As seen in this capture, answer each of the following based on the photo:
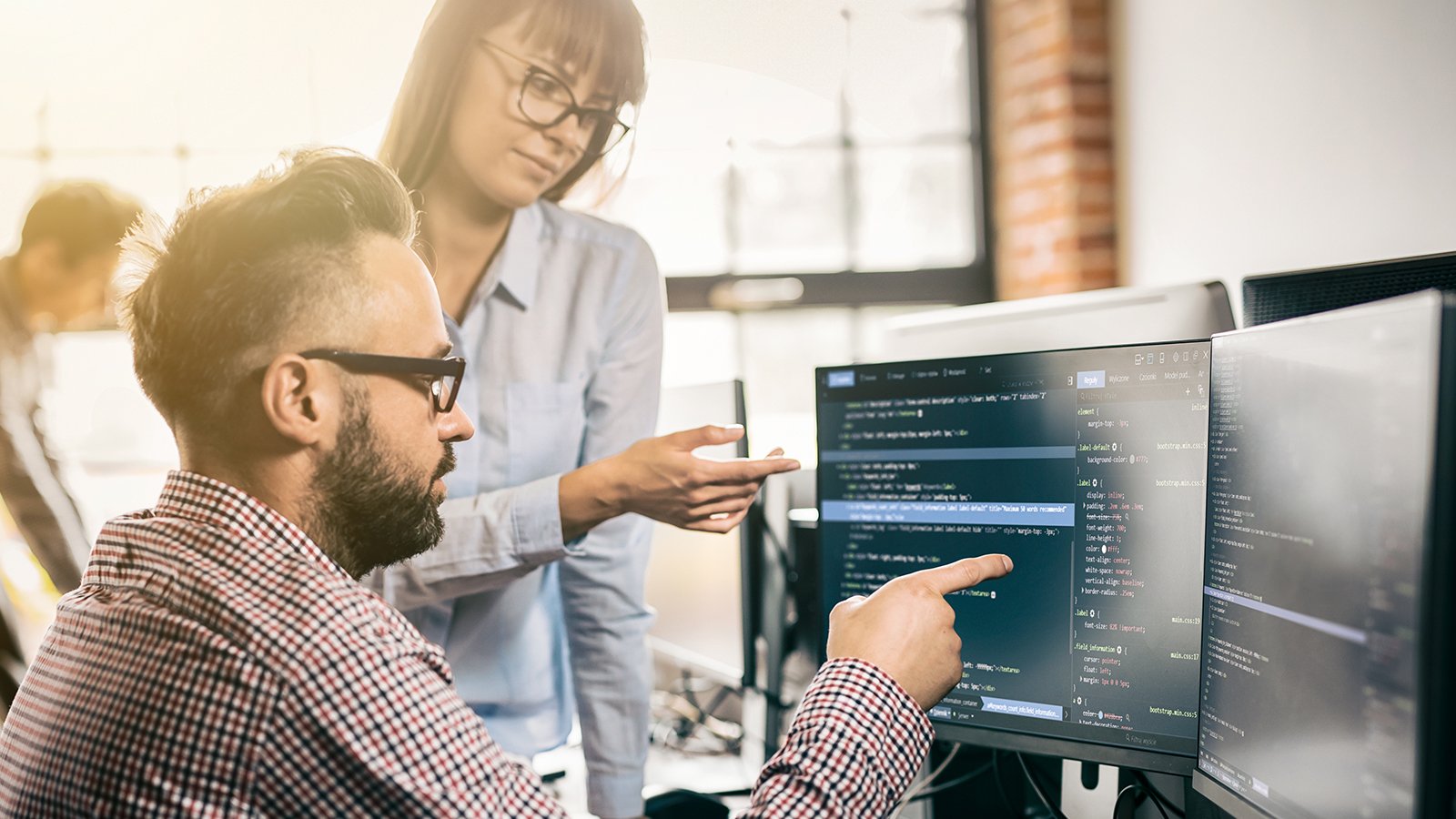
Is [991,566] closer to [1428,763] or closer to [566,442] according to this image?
[1428,763]

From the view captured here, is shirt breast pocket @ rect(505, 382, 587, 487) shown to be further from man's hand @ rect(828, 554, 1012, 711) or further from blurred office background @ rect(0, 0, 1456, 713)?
man's hand @ rect(828, 554, 1012, 711)

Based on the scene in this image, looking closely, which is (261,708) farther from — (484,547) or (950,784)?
(950,784)

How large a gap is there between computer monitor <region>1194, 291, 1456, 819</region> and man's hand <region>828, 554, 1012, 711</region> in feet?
0.68

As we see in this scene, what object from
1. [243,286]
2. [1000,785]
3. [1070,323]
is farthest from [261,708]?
[1070,323]

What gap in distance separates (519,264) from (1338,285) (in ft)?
3.05

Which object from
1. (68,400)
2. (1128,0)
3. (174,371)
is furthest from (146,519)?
(1128,0)

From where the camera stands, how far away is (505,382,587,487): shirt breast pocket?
130 centimetres

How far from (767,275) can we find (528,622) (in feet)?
6.15

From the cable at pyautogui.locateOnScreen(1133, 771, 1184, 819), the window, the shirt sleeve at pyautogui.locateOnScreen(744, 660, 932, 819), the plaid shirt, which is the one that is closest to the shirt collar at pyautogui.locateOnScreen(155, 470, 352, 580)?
the plaid shirt

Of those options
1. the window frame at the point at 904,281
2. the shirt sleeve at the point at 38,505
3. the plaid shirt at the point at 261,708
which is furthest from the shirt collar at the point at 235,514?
the window frame at the point at 904,281

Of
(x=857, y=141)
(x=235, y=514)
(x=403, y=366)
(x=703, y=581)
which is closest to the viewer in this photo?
(x=235, y=514)

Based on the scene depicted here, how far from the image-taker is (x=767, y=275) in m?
3.08

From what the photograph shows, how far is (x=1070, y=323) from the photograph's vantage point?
1.15 m

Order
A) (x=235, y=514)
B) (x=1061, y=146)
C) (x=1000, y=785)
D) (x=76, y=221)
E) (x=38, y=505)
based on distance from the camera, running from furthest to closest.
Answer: (x=1061, y=146), (x=76, y=221), (x=38, y=505), (x=1000, y=785), (x=235, y=514)
